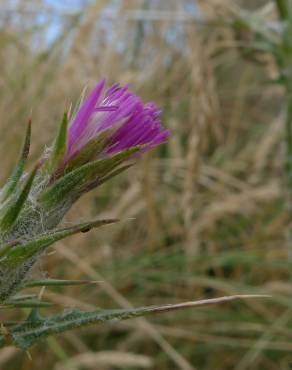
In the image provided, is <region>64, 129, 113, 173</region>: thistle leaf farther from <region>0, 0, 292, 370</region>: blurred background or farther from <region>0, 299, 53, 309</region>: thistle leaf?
<region>0, 0, 292, 370</region>: blurred background

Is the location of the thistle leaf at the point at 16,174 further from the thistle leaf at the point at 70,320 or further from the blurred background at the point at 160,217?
the blurred background at the point at 160,217

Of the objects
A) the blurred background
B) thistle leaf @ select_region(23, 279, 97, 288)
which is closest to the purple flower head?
thistle leaf @ select_region(23, 279, 97, 288)

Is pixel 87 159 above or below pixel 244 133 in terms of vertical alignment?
above

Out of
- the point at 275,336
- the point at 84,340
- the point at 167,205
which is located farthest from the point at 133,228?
the point at 275,336

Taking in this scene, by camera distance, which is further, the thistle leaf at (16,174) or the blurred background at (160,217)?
the blurred background at (160,217)

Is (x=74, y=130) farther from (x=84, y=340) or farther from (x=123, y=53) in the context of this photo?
(x=123, y=53)

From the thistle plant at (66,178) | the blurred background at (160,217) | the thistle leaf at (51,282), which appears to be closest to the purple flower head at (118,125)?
the thistle plant at (66,178)
